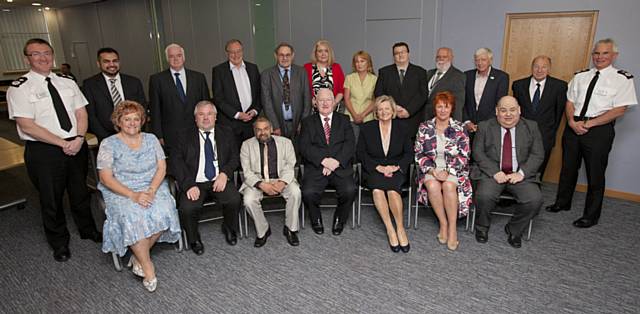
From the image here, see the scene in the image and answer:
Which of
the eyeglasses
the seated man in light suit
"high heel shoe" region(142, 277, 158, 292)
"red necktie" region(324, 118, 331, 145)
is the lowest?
"high heel shoe" region(142, 277, 158, 292)

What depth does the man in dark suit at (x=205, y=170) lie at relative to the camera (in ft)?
11.4

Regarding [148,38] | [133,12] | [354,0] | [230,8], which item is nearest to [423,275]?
[354,0]

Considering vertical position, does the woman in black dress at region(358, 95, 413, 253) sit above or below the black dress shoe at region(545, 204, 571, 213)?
above

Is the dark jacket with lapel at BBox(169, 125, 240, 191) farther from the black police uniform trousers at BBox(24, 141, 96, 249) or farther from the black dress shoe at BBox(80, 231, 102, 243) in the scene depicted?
the black dress shoe at BBox(80, 231, 102, 243)

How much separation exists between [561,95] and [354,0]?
9.96 ft

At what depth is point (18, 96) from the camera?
304 cm

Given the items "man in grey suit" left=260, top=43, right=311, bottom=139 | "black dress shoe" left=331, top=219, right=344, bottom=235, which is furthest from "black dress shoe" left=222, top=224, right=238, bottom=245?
"man in grey suit" left=260, top=43, right=311, bottom=139

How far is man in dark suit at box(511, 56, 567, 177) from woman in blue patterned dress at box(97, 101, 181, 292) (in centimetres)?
362

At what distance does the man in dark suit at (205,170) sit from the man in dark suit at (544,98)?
3033 mm

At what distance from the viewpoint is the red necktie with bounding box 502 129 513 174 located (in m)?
3.67

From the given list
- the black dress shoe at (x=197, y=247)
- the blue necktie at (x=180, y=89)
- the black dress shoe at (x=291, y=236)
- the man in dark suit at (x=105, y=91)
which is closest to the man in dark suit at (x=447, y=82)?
the black dress shoe at (x=291, y=236)

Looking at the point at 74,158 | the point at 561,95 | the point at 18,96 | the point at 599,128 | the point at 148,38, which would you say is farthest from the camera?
the point at 148,38

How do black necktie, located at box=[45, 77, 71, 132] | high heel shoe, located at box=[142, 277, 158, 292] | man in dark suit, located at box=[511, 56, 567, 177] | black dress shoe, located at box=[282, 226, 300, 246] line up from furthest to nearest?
man in dark suit, located at box=[511, 56, 567, 177] < black dress shoe, located at box=[282, 226, 300, 246] < black necktie, located at box=[45, 77, 71, 132] < high heel shoe, located at box=[142, 277, 158, 292]

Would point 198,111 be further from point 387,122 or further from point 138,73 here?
point 138,73
